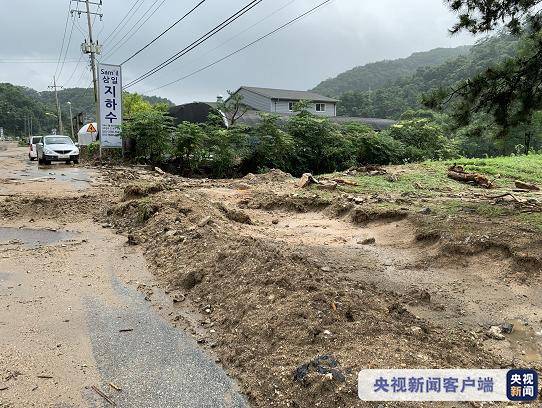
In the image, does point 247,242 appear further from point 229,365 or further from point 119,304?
point 229,365

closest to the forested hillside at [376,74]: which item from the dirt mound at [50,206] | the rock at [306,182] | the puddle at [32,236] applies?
the rock at [306,182]

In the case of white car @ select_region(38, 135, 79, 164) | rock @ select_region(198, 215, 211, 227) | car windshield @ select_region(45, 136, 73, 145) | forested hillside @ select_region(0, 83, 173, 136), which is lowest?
rock @ select_region(198, 215, 211, 227)

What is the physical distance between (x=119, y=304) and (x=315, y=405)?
108 inches

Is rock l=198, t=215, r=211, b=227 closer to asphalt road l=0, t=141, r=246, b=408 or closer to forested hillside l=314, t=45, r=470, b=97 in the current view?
asphalt road l=0, t=141, r=246, b=408

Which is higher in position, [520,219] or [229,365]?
[520,219]

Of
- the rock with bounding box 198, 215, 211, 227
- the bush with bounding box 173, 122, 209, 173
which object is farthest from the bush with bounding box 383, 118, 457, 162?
the rock with bounding box 198, 215, 211, 227

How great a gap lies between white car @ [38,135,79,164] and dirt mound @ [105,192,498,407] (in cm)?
1639

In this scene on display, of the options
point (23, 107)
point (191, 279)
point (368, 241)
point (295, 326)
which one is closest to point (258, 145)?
point (368, 241)

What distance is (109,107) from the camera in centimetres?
1925

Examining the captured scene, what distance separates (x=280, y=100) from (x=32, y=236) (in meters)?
34.8

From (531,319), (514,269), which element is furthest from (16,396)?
(514,269)

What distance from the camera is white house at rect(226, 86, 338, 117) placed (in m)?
40.5

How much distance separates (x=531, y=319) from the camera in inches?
159

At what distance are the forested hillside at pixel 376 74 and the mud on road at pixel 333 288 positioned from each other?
64.5 metres
